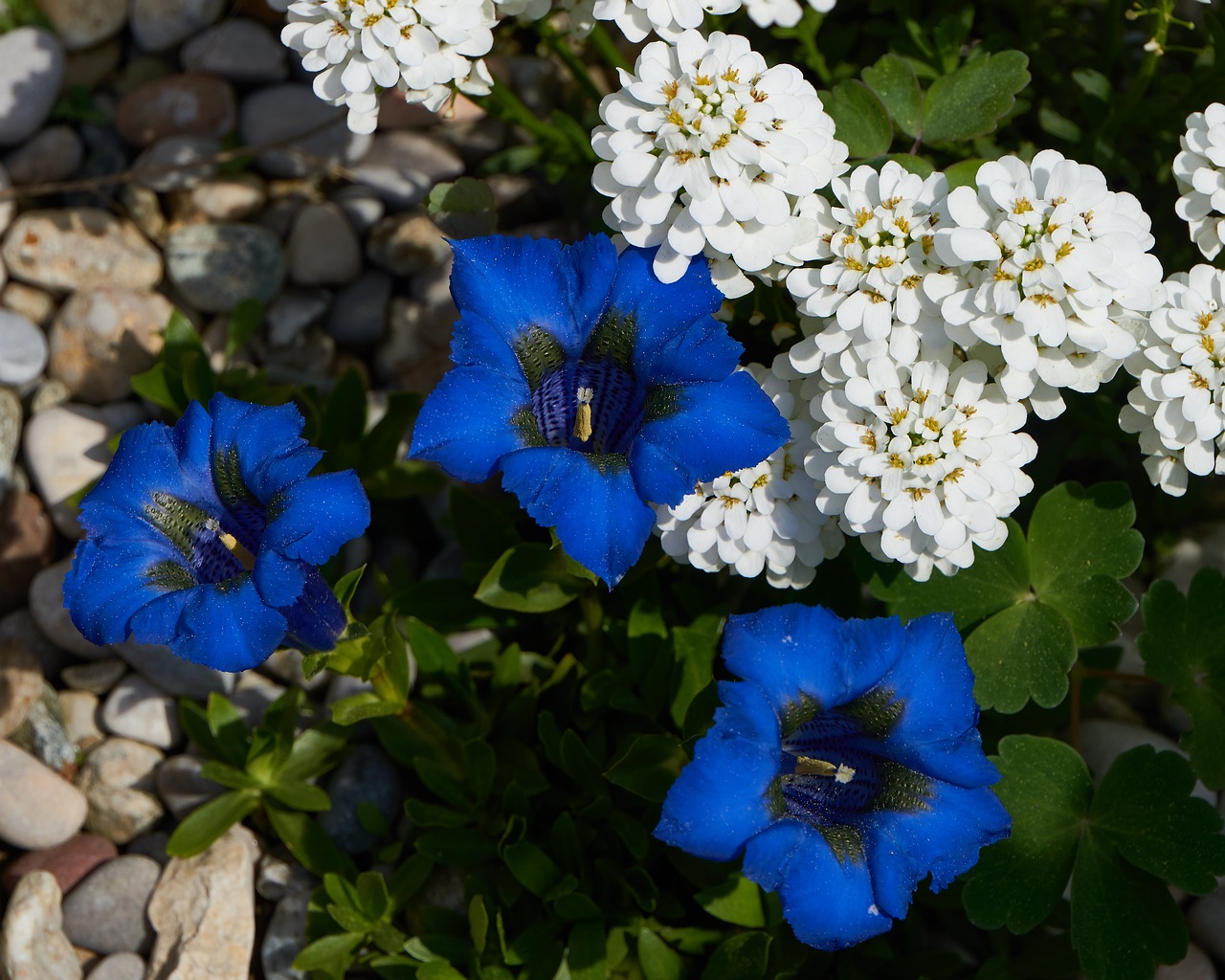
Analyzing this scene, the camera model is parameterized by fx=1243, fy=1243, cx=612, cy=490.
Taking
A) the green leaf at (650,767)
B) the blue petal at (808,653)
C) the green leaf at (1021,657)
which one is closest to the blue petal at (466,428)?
the blue petal at (808,653)

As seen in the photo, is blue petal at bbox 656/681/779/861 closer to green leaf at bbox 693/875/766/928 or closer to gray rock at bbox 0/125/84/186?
green leaf at bbox 693/875/766/928

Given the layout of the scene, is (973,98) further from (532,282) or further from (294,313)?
(294,313)

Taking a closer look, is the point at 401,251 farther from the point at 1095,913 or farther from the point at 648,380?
→ the point at 1095,913

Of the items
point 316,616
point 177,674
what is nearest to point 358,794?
point 177,674

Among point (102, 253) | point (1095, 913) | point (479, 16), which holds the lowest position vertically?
point (1095, 913)

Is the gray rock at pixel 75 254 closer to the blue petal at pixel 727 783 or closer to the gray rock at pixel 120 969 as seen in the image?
the gray rock at pixel 120 969

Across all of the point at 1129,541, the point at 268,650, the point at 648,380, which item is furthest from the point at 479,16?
the point at 1129,541
